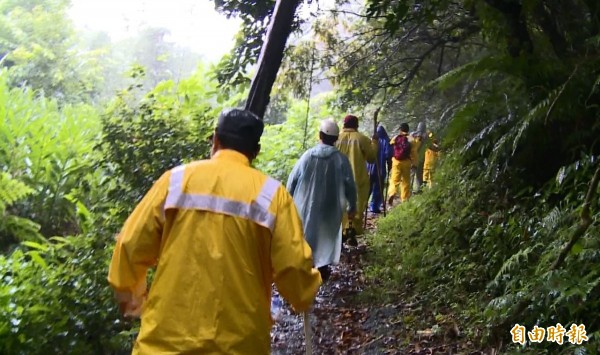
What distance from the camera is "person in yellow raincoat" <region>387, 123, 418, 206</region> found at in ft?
35.6

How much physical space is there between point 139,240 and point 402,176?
9298 mm

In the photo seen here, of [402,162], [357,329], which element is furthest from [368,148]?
[357,329]

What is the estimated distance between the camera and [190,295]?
2.18 m

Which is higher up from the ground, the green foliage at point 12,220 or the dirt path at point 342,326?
the green foliage at point 12,220

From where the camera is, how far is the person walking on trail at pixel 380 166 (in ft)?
35.8

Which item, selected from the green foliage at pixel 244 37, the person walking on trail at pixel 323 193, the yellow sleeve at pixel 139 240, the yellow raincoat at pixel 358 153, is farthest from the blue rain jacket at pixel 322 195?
the yellow sleeve at pixel 139 240

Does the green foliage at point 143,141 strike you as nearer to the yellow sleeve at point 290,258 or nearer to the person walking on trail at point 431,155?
the yellow sleeve at point 290,258

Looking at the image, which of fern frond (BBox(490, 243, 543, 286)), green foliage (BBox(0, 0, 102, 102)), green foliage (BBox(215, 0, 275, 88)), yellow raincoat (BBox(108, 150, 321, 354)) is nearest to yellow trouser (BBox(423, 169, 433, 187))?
green foliage (BBox(215, 0, 275, 88))

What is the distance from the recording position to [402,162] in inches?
431

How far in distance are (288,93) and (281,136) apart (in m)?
3.14

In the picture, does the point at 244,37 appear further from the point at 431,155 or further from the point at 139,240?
the point at 431,155

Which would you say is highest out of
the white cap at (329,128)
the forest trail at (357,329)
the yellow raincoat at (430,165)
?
the yellow raincoat at (430,165)

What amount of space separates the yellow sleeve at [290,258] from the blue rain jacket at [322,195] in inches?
149

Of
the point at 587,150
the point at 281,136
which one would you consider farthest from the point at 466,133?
the point at 281,136
